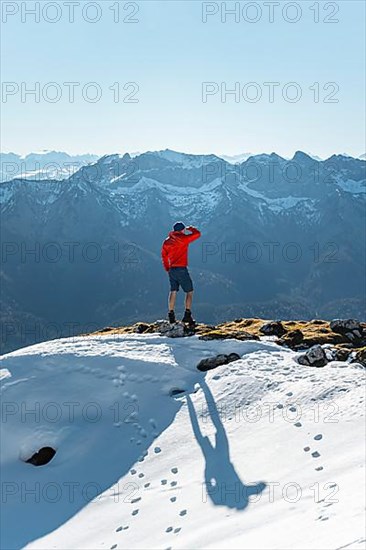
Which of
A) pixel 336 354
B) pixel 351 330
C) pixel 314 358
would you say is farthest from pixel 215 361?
pixel 351 330

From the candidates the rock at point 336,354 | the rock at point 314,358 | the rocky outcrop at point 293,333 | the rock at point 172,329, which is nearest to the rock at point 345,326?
the rocky outcrop at point 293,333

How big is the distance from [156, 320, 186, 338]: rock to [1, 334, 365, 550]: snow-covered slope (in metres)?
0.91

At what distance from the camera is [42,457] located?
16797 millimetres

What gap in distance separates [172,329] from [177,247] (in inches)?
148

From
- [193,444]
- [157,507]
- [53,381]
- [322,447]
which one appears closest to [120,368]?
[53,381]

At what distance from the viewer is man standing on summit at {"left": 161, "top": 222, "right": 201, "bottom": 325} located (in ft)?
79.1

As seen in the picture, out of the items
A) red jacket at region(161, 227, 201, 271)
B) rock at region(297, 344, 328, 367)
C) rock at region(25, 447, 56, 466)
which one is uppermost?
red jacket at region(161, 227, 201, 271)

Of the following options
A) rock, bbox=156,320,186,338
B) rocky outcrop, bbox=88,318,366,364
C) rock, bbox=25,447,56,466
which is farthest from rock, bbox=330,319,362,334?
rock, bbox=25,447,56,466

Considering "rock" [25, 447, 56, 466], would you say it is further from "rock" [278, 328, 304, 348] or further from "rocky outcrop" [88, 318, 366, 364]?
"rock" [278, 328, 304, 348]

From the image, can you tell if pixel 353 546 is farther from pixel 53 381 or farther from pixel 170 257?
pixel 170 257

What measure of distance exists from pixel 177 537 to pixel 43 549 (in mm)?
3980

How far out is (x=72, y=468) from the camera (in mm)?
16141

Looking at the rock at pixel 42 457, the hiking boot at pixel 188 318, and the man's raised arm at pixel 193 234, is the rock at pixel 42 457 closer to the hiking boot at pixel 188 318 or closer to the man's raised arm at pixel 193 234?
the hiking boot at pixel 188 318

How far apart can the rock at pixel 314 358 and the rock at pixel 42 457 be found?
30.0 ft
